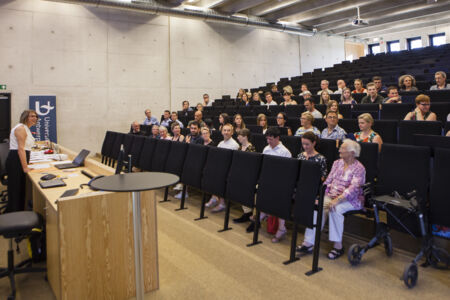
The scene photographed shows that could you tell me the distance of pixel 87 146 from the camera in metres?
8.99

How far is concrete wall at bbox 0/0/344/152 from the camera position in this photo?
8.11m

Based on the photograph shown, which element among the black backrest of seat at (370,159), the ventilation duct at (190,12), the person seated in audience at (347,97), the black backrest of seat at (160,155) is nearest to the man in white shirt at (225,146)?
the black backrest of seat at (160,155)

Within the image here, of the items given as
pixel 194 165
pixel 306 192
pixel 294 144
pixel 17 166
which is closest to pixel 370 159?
pixel 306 192

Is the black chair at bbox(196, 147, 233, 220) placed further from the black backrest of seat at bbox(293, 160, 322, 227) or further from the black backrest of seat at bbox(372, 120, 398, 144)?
the black backrest of seat at bbox(372, 120, 398, 144)

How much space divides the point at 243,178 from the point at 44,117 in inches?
269

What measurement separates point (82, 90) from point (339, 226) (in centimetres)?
796

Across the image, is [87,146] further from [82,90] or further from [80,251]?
[80,251]

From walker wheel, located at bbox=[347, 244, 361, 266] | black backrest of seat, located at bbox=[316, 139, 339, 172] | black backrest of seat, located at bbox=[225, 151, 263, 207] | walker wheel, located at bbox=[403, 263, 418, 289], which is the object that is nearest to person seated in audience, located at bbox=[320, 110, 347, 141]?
black backrest of seat, located at bbox=[316, 139, 339, 172]

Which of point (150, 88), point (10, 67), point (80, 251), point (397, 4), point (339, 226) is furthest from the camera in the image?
point (397, 4)

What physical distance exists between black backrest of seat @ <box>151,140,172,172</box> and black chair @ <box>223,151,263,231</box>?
158 cm

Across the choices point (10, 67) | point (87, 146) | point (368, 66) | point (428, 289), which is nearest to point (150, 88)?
point (87, 146)

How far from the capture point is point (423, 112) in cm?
410

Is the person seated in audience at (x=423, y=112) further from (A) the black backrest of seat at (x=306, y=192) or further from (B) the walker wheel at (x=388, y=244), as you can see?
(A) the black backrest of seat at (x=306, y=192)

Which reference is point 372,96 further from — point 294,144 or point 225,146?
point 225,146
